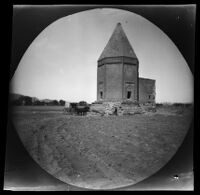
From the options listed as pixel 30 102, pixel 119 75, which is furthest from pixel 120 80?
pixel 30 102

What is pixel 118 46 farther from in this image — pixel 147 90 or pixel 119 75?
pixel 147 90

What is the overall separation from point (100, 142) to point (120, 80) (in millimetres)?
1706

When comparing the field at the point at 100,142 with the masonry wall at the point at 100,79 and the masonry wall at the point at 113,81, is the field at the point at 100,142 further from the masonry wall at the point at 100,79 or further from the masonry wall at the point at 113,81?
the masonry wall at the point at 100,79

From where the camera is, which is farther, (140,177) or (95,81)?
(95,81)

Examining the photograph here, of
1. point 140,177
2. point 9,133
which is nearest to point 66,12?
point 9,133

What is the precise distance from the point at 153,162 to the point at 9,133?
369 centimetres

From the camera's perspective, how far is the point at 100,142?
18.3 ft

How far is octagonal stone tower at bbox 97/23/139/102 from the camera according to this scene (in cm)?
589

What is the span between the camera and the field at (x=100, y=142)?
5.44m

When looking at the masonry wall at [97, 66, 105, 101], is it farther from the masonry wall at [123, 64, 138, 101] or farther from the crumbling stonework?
the masonry wall at [123, 64, 138, 101]

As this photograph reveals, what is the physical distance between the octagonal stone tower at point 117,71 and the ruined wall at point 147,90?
0.22 metres

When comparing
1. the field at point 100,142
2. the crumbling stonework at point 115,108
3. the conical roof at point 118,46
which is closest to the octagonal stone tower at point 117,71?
the conical roof at point 118,46

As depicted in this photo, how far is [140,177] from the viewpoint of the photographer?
548cm

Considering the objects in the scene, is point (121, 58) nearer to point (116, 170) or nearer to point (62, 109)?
point (62, 109)
